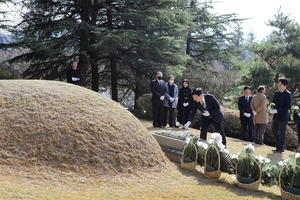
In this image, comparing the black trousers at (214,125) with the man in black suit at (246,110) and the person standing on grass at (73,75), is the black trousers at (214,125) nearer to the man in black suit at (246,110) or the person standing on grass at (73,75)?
the man in black suit at (246,110)

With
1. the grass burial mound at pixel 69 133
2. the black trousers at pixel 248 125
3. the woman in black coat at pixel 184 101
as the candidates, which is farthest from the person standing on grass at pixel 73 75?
the black trousers at pixel 248 125

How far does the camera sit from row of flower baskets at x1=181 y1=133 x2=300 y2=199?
5629 mm

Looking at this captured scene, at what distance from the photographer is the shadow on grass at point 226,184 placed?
226 inches

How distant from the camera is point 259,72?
55.5ft

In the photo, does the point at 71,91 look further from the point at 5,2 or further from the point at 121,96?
the point at 121,96

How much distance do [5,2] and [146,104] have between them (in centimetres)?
730

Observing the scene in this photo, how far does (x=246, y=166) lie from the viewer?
6.13 meters

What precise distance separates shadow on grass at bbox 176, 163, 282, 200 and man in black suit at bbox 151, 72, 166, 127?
5.13m

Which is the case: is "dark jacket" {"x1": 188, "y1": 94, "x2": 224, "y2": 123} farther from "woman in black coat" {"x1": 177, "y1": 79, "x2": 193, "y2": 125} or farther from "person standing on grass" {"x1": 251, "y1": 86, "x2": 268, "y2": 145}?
"woman in black coat" {"x1": 177, "y1": 79, "x2": 193, "y2": 125}

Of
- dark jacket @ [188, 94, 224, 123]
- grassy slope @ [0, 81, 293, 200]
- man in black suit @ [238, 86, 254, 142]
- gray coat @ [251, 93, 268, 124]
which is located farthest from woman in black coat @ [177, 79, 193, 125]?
grassy slope @ [0, 81, 293, 200]

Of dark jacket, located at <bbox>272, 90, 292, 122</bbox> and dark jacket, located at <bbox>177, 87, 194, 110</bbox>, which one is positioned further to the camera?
dark jacket, located at <bbox>177, 87, 194, 110</bbox>

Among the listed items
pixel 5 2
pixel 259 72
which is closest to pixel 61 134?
pixel 5 2

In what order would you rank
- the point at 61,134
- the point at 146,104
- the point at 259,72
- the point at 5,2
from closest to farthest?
1. the point at 61,134
2. the point at 5,2
3. the point at 146,104
4. the point at 259,72

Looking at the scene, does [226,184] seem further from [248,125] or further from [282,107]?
[248,125]
